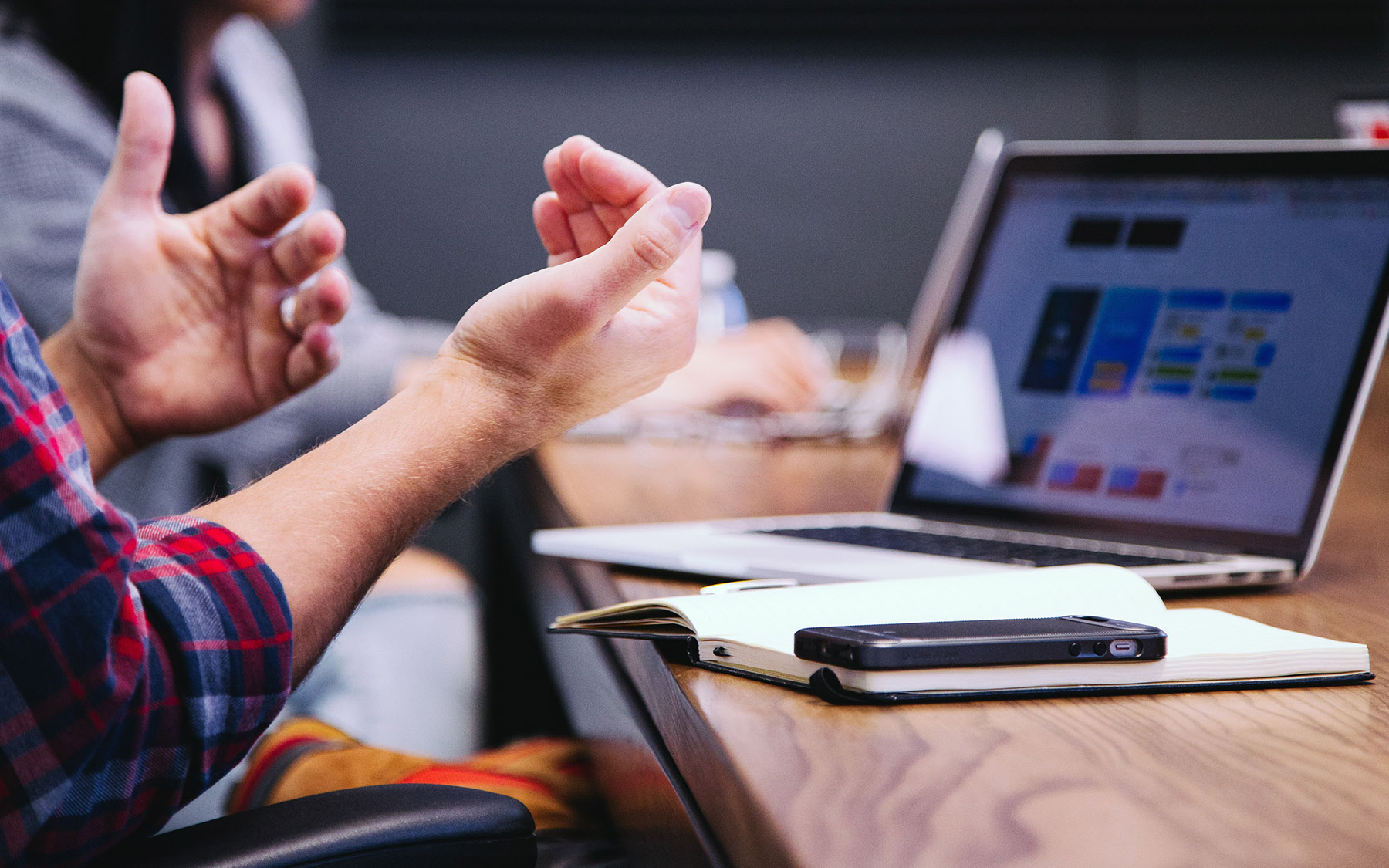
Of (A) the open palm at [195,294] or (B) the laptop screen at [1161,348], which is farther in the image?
(A) the open palm at [195,294]

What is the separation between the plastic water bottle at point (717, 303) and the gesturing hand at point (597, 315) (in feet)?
3.59

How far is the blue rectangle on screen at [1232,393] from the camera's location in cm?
77

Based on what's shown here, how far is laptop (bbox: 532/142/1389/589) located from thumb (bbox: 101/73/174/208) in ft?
1.37

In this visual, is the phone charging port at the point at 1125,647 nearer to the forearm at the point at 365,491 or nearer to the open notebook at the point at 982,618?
the open notebook at the point at 982,618

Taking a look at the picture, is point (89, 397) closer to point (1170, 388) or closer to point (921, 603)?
point (921, 603)

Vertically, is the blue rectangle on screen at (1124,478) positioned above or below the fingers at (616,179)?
below

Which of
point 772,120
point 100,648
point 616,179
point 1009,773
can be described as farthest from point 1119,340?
point 772,120

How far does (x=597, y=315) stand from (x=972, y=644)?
0.82ft

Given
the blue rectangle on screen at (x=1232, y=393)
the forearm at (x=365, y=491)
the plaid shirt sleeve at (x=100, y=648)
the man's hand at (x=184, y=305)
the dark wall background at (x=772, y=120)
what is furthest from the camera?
the dark wall background at (x=772, y=120)

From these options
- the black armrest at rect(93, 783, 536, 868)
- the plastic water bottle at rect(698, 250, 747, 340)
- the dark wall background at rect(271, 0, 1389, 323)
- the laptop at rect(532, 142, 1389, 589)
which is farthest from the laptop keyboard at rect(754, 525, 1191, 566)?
the dark wall background at rect(271, 0, 1389, 323)

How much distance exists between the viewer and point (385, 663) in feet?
4.24

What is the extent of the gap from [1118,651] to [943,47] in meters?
2.55

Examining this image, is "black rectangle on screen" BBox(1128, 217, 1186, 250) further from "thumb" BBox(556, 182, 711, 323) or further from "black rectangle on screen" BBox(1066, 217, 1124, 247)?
"thumb" BBox(556, 182, 711, 323)

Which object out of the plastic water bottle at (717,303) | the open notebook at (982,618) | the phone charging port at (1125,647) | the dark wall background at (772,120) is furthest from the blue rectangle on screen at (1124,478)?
the dark wall background at (772,120)
